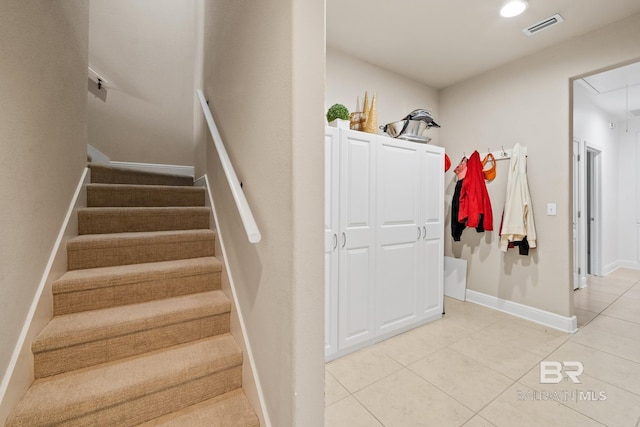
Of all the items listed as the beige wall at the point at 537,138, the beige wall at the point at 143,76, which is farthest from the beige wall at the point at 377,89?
the beige wall at the point at 143,76

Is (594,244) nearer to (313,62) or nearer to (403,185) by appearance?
(403,185)

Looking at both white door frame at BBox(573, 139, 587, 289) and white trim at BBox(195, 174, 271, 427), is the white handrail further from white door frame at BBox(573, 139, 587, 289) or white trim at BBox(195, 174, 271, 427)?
white door frame at BBox(573, 139, 587, 289)

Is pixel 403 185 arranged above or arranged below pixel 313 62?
below

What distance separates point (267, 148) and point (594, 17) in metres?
3.01

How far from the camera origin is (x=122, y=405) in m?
1.16

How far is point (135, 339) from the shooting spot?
1381 millimetres

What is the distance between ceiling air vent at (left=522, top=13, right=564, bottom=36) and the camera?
2254 mm

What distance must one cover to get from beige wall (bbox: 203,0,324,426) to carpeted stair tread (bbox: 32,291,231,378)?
0.37 meters

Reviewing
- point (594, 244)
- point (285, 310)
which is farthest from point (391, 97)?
point (594, 244)

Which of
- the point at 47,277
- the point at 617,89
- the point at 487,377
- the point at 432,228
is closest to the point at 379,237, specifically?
the point at 432,228

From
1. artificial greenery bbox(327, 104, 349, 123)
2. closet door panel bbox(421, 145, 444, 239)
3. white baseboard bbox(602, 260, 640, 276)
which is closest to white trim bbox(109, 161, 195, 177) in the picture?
artificial greenery bbox(327, 104, 349, 123)

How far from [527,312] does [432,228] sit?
4.43 feet

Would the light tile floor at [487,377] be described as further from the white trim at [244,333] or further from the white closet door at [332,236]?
the white trim at [244,333]

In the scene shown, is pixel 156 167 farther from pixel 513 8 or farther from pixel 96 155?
pixel 513 8
